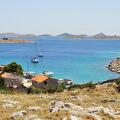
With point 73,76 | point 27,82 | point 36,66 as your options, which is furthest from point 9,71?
point 36,66

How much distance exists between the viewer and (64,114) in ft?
33.9

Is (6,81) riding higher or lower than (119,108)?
lower

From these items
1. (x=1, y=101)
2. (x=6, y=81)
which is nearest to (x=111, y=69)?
(x=6, y=81)

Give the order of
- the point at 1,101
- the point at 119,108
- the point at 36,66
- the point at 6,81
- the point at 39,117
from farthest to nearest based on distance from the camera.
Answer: the point at 36,66 → the point at 6,81 → the point at 1,101 → the point at 119,108 → the point at 39,117

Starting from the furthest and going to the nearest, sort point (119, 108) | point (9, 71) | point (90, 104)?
1. point (9, 71)
2. point (90, 104)
3. point (119, 108)

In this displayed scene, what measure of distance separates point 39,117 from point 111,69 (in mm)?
90330

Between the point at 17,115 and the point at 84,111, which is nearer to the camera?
the point at 17,115

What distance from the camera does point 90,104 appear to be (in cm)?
1338

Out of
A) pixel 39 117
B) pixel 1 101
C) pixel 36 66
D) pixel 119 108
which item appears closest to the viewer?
pixel 39 117

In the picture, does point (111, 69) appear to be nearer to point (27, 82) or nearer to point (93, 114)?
point (27, 82)

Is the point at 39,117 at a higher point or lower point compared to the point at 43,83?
higher

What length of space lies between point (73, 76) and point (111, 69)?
1609 cm

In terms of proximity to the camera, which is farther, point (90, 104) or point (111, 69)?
point (111, 69)

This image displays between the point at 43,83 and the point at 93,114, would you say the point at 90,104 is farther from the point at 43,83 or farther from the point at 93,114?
the point at 43,83
